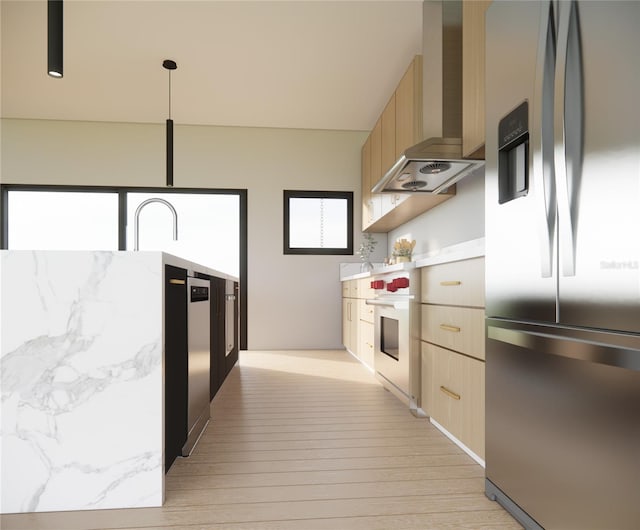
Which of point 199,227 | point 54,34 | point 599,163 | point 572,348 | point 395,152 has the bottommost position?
point 572,348

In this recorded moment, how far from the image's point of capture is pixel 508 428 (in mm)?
1380

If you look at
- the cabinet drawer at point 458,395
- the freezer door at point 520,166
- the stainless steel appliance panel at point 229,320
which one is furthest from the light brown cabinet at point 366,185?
the freezer door at point 520,166

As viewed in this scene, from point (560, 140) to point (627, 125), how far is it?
18 cm

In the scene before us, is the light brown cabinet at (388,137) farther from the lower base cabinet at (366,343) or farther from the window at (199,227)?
the window at (199,227)

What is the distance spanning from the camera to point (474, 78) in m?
2.18

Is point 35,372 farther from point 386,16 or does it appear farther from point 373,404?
point 386,16

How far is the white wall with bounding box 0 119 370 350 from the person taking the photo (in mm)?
4867

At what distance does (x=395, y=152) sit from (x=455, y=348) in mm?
2043

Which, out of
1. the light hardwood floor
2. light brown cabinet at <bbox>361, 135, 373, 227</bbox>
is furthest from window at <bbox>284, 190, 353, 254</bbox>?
the light hardwood floor

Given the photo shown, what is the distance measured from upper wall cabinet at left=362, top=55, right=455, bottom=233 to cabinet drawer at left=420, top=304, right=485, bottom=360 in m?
1.27

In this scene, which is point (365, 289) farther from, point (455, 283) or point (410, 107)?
point (455, 283)

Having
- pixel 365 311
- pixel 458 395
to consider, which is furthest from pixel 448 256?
pixel 365 311

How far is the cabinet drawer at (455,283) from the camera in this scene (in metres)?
1.76

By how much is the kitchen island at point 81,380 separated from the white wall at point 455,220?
7.19 ft
